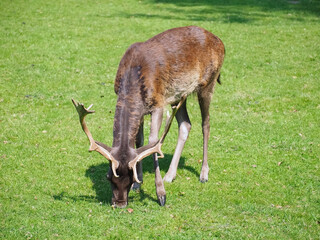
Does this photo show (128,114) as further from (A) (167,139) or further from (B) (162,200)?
(A) (167,139)

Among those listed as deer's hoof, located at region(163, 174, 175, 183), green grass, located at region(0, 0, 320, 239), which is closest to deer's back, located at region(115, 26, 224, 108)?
deer's hoof, located at region(163, 174, 175, 183)

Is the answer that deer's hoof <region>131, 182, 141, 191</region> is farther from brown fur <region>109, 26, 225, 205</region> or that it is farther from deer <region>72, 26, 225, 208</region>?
brown fur <region>109, 26, 225, 205</region>

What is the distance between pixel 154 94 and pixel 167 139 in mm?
3055

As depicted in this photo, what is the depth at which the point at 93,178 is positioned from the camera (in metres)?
8.48

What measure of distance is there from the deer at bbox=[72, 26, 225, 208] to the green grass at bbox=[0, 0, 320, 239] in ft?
1.94

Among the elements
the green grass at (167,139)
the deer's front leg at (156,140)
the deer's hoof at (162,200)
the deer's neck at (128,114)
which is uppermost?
the deer's neck at (128,114)

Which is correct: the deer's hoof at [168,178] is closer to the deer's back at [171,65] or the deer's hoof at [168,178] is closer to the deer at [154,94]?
the deer at [154,94]

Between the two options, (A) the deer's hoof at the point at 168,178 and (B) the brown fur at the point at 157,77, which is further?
(A) the deer's hoof at the point at 168,178

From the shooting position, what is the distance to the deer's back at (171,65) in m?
7.64

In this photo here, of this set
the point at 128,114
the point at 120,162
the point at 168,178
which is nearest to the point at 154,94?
the point at 128,114

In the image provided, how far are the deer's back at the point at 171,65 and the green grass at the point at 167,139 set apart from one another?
70.2 inches

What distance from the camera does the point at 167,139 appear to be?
1054cm

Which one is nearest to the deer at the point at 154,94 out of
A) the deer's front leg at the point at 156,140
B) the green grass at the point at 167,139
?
the deer's front leg at the point at 156,140

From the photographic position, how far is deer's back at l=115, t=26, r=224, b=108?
25.1ft
